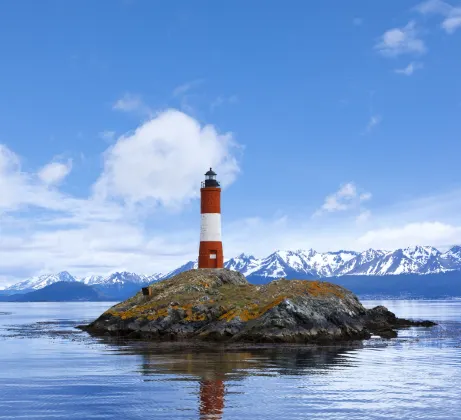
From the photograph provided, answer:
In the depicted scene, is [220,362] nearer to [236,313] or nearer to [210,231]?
[236,313]

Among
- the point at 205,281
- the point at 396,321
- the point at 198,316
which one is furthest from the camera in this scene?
the point at 396,321

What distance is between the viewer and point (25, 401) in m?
31.7

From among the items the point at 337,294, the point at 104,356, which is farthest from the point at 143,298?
the point at 104,356

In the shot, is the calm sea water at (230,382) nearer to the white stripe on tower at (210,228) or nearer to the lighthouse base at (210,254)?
the lighthouse base at (210,254)

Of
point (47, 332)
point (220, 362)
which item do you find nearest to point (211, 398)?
point (220, 362)

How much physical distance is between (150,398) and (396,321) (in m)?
68.1

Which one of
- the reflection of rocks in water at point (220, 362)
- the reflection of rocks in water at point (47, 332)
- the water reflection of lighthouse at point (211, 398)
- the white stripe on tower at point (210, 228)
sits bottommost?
the water reflection of lighthouse at point (211, 398)

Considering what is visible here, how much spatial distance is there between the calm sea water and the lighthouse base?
2699cm

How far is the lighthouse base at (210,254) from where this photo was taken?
85.9 metres

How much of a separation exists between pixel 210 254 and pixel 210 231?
9.42ft

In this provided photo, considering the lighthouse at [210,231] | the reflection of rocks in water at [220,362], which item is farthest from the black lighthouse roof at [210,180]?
the reflection of rocks in water at [220,362]

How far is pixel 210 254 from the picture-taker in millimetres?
86250

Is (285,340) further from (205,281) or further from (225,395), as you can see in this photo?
(225,395)

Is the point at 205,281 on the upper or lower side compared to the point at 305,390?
upper
